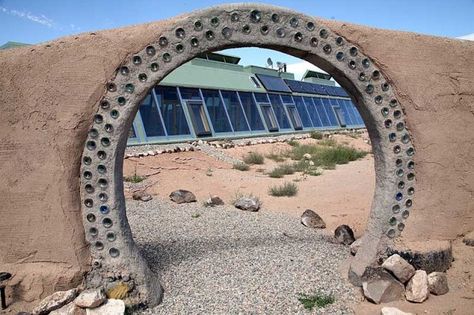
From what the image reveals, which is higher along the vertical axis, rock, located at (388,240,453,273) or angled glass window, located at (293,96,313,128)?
angled glass window, located at (293,96,313,128)

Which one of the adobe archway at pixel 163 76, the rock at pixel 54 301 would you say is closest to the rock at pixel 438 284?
the adobe archway at pixel 163 76

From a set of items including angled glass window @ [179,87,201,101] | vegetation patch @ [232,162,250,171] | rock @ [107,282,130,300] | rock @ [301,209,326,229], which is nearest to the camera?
rock @ [107,282,130,300]

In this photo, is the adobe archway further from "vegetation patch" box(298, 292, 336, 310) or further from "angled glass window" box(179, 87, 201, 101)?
"angled glass window" box(179, 87, 201, 101)

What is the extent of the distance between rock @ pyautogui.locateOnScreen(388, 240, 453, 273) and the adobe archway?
0.49 m

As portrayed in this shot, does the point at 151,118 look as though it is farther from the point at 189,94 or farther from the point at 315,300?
the point at 315,300

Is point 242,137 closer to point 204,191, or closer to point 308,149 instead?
point 308,149

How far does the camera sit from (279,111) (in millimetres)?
19156

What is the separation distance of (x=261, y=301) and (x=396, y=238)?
5.62 ft

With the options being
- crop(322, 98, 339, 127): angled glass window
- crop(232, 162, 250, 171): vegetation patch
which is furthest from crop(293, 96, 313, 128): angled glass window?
crop(232, 162, 250, 171): vegetation patch

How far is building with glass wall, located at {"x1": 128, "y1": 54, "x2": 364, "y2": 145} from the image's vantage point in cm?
1341

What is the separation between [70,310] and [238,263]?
203 cm

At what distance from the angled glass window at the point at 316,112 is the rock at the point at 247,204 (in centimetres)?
1439

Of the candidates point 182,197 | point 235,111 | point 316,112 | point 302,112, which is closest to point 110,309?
point 182,197

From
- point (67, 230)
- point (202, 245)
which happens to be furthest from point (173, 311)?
point (202, 245)
